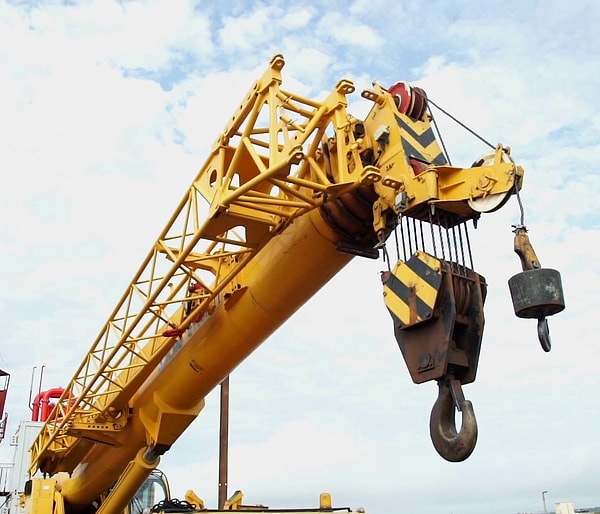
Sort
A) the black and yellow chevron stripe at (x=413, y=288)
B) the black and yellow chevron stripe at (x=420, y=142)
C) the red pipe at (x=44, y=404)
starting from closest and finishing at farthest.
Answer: the black and yellow chevron stripe at (x=413, y=288) → the black and yellow chevron stripe at (x=420, y=142) → the red pipe at (x=44, y=404)

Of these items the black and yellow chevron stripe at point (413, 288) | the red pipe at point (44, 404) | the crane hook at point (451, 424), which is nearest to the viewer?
the crane hook at point (451, 424)

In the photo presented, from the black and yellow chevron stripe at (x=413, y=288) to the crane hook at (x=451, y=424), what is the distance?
452 millimetres

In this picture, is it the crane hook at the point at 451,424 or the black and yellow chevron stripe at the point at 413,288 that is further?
the black and yellow chevron stripe at the point at 413,288

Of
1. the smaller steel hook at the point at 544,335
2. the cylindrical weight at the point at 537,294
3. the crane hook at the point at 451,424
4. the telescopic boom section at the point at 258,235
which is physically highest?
the telescopic boom section at the point at 258,235

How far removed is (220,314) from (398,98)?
8.81ft

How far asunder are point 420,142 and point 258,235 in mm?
1635

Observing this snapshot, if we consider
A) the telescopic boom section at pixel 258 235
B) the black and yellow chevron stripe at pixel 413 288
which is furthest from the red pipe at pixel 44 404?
the black and yellow chevron stripe at pixel 413 288

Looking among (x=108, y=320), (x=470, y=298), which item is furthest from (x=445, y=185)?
(x=108, y=320)

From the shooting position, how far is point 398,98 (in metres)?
5.43

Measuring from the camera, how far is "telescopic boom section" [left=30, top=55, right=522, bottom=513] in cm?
508

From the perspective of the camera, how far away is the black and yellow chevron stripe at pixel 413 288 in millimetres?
4496

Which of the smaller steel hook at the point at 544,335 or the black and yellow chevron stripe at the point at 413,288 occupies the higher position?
the black and yellow chevron stripe at the point at 413,288

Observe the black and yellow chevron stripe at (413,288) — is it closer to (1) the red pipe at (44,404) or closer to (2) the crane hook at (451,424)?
(2) the crane hook at (451,424)

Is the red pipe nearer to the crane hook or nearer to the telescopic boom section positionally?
the telescopic boom section
